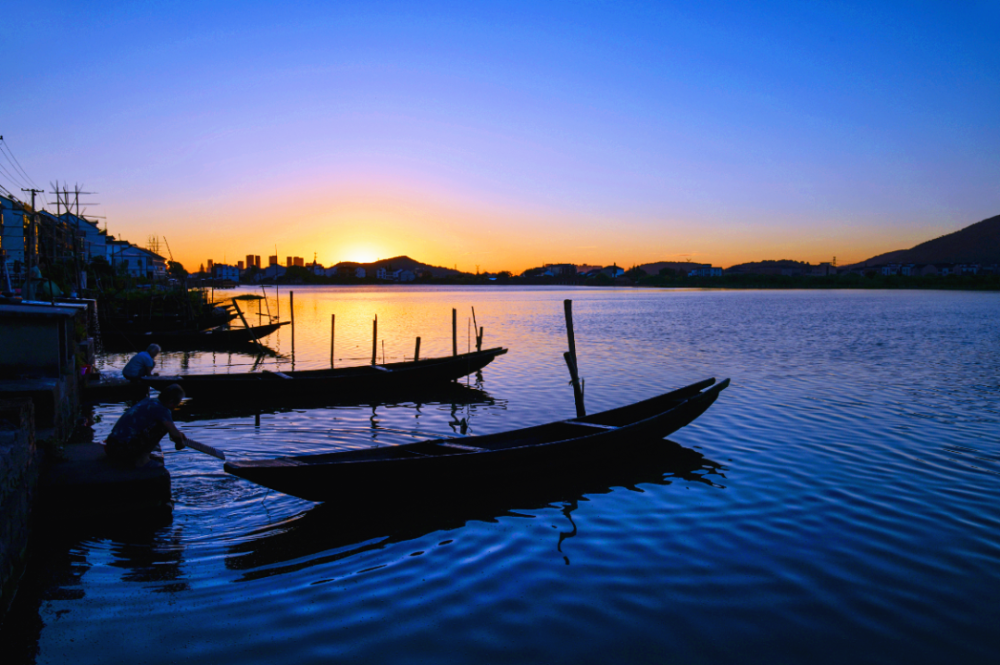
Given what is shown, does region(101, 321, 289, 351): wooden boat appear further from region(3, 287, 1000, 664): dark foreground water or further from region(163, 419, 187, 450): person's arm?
region(163, 419, 187, 450): person's arm

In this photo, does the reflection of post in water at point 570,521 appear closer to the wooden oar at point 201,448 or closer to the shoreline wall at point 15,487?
the wooden oar at point 201,448

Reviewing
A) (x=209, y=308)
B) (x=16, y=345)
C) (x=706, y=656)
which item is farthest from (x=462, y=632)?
(x=209, y=308)

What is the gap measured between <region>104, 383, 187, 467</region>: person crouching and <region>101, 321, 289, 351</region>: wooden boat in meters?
24.2

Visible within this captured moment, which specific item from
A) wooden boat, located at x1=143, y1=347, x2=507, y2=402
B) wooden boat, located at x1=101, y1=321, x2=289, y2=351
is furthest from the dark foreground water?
wooden boat, located at x1=101, y1=321, x2=289, y2=351

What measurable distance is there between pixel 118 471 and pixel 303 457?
2.17 m

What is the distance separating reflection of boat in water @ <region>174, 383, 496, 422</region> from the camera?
1545cm

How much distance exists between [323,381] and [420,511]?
31.9ft

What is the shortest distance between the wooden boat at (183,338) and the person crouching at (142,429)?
951 inches

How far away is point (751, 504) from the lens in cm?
847

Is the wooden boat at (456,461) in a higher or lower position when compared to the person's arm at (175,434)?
lower

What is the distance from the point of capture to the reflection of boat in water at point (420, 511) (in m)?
6.89

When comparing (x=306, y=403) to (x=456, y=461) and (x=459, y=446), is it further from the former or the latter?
(x=456, y=461)

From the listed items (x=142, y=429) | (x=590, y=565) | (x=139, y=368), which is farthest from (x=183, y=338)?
(x=590, y=565)

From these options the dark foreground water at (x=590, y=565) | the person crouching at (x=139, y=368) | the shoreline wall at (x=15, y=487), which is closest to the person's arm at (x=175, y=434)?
the dark foreground water at (x=590, y=565)
